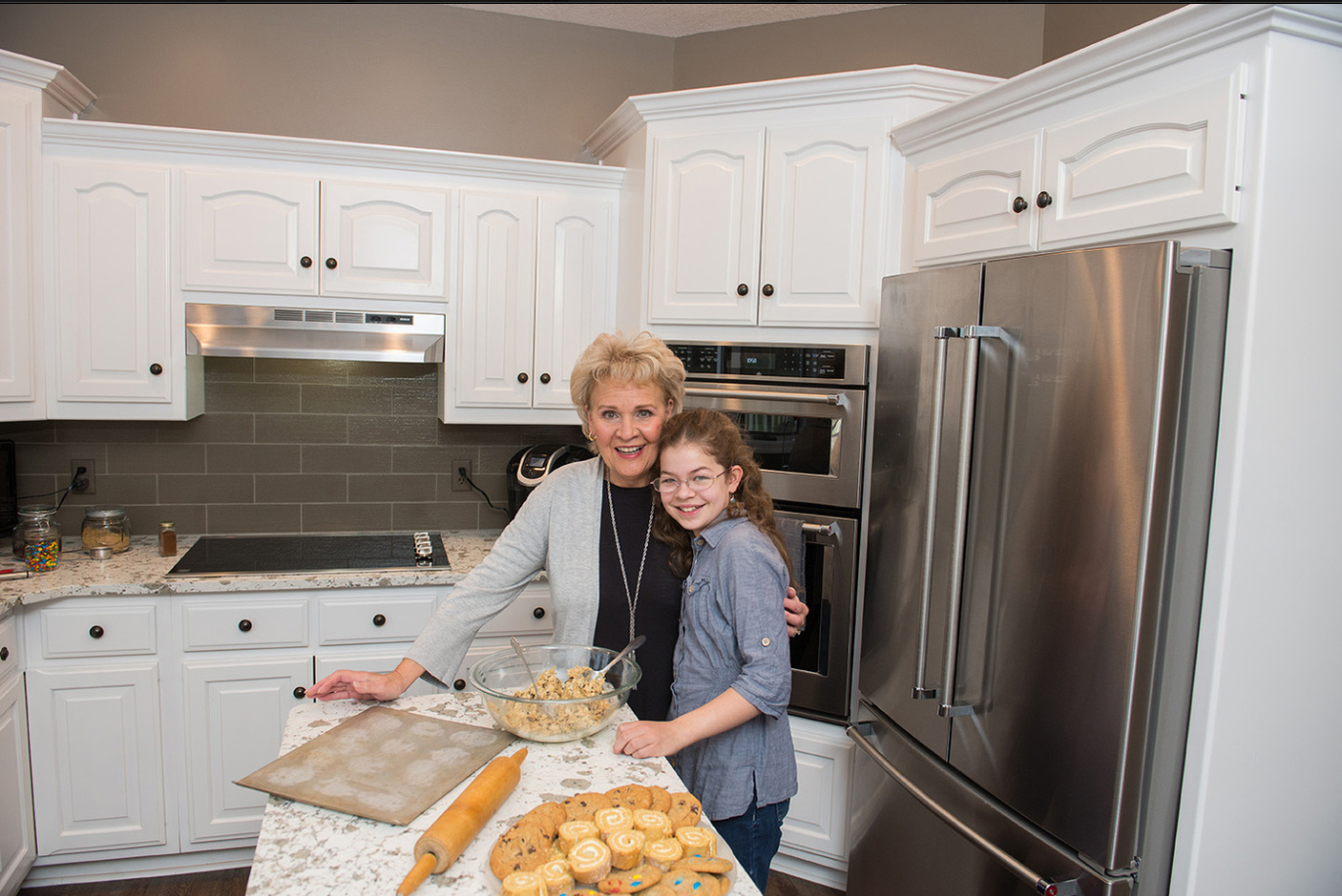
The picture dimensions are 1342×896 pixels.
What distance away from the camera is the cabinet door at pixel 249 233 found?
107 inches

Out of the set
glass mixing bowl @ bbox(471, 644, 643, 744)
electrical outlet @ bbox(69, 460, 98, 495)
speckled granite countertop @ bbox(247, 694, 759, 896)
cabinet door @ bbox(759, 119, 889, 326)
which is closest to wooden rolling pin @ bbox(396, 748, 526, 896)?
speckled granite countertop @ bbox(247, 694, 759, 896)

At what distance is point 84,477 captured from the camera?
2.96 metres

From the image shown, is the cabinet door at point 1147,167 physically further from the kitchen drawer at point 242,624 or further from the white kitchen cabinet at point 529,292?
the kitchen drawer at point 242,624

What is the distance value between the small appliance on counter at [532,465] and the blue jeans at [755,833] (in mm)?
1536

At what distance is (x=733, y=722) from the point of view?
1.37 metres

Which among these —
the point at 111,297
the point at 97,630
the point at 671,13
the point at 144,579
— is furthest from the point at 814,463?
the point at 111,297

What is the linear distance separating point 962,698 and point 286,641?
195 cm

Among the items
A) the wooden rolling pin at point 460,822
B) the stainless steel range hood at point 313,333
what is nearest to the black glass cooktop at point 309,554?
the stainless steel range hood at point 313,333

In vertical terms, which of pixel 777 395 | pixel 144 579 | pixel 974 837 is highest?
pixel 777 395

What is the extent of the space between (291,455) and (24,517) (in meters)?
0.81

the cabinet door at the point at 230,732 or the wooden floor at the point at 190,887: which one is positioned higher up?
the cabinet door at the point at 230,732

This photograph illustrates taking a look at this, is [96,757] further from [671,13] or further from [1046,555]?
[671,13]

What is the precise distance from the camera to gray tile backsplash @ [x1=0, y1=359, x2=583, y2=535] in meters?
2.98

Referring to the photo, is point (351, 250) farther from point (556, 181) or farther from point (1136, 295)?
point (1136, 295)
